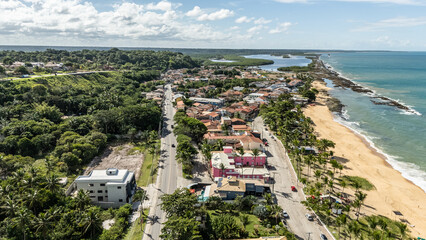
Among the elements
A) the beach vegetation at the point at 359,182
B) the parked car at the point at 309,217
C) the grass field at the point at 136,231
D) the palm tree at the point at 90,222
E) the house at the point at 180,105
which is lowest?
the grass field at the point at 136,231

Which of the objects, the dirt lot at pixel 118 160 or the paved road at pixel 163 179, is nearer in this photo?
the paved road at pixel 163 179

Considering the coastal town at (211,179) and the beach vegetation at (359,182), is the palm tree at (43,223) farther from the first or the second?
the beach vegetation at (359,182)

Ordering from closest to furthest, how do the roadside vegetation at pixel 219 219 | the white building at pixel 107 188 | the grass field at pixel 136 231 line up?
1. the roadside vegetation at pixel 219 219
2. the grass field at pixel 136 231
3. the white building at pixel 107 188

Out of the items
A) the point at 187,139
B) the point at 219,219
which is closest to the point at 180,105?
the point at 187,139

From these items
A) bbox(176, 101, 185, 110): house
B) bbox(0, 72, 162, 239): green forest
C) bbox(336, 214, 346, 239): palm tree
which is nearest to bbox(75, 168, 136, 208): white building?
bbox(0, 72, 162, 239): green forest

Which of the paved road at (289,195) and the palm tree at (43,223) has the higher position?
the palm tree at (43,223)

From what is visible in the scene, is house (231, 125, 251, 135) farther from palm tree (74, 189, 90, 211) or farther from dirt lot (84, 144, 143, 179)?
palm tree (74, 189, 90, 211)

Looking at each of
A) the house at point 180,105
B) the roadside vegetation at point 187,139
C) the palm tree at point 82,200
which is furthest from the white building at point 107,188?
the house at point 180,105

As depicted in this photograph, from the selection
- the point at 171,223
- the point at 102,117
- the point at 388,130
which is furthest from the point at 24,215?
the point at 388,130
